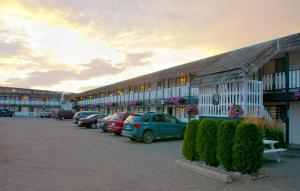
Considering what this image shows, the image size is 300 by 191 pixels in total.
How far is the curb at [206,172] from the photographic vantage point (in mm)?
7902

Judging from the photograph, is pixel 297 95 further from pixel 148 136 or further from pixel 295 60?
pixel 148 136

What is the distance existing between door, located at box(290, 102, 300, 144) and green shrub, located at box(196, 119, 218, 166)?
9790mm

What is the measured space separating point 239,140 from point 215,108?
1039 cm

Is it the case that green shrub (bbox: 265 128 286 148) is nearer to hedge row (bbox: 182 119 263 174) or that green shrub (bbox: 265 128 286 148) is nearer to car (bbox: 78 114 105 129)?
hedge row (bbox: 182 119 263 174)

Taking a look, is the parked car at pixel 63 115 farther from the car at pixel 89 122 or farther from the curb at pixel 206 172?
the curb at pixel 206 172

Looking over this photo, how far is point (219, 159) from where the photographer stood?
28.6 feet

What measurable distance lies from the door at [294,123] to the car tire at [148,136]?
773 cm

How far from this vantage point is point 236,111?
15.9m

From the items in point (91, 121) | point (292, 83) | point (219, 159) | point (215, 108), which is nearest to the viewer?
point (219, 159)

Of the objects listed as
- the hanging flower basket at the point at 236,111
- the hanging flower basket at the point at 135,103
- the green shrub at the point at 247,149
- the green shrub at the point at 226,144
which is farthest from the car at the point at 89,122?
the green shrub at the point at 247,149

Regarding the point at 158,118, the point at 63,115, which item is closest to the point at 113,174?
the point at 158,118

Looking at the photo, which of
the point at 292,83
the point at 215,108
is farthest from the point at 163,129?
the point at 292,83

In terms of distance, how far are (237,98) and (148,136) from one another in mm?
5325

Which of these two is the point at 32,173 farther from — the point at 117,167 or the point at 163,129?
the point at 163,129
